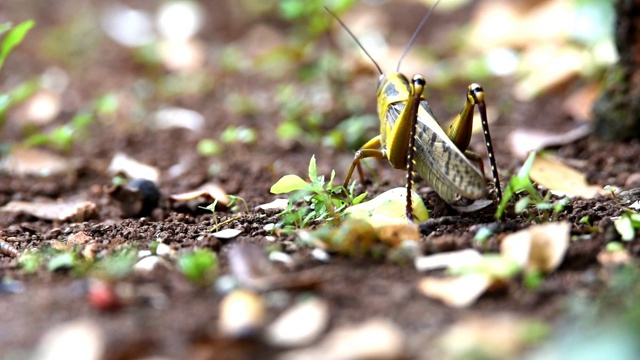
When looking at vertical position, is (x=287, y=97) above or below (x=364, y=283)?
above

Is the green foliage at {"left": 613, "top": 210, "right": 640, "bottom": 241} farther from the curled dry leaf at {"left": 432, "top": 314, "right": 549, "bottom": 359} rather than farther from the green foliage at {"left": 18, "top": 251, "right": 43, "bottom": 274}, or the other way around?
the green foliage at {"left": 18, "top": 251, "right": 43, "bottom": 274}

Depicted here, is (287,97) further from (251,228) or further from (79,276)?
(79,276)

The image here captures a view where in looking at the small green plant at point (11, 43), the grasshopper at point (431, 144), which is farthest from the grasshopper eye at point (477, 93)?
the small green plant at point (11, 43)

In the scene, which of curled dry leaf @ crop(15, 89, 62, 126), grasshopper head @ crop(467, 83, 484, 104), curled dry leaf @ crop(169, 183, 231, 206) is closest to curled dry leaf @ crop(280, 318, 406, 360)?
grasshopper head @ crop(467, 83, 484, 104)

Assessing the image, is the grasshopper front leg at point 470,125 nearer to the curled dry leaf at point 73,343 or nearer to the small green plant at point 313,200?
the small green plant at point 313,200

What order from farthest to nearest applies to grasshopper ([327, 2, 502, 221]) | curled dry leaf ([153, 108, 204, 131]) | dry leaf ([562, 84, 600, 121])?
curled dry leaf ([153, 108, 204, 131]) → dry leaf ([562, 84, 600, 121]) → grasshopper ([327, 2, 502, 221])

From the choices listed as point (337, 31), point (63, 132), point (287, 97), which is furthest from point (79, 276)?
point (337, 31)

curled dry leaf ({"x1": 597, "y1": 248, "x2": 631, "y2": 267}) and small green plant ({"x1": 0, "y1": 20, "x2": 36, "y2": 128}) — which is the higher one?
small green plant ({"x1": 0, "y1": 20, "x2": 36, "y2": 128})
